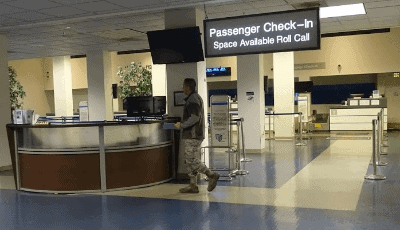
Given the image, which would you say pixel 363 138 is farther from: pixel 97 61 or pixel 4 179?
pixel 4 179

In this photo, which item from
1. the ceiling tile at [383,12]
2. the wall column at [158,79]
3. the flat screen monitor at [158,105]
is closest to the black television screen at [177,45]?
the flat screen monitor at [158,105]

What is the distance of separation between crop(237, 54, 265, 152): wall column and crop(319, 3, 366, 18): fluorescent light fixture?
2.34 m

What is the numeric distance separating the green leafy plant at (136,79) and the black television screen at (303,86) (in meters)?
5.51

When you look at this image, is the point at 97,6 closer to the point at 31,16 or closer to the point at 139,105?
the point at 31,16

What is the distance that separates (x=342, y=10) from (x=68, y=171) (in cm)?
593

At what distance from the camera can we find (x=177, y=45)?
7.09 meters

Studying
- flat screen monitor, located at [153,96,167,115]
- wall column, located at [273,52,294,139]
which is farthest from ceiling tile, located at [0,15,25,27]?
wall column, located at [273,52,294,139]

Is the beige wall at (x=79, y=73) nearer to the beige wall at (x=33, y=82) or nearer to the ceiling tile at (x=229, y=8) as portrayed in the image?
the beige wall at (x=33, y=82)

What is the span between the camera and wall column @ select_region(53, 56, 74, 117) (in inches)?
609

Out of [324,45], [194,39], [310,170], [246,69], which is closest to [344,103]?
[324,45]

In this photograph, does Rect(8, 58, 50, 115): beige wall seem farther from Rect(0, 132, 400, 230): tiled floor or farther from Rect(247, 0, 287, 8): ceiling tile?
Rect(247, 0, 287, 8): ceiling tile

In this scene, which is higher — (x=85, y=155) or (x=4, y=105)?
(x=4, y=105)

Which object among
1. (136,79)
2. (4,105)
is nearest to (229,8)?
(4,105)

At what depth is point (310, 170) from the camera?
770 centimetres
